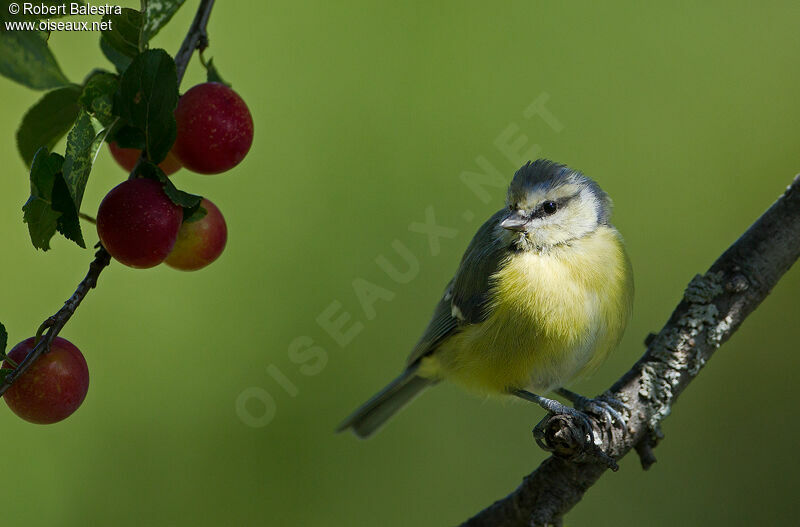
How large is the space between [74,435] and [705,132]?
2.34 metres

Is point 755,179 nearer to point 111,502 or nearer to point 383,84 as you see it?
point 383,84

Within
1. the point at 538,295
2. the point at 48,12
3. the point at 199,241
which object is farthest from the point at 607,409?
the point at 48,12

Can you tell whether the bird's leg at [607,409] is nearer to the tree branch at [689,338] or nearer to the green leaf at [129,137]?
the tree branch at [689,338]

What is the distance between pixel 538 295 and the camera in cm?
212

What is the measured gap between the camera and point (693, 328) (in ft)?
6.15

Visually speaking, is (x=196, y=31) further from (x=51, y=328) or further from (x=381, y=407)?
(x=381, y=407)

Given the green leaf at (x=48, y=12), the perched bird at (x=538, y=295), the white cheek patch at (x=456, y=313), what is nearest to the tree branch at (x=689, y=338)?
the perched bird at (x=538, y=295)

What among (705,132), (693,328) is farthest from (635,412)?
(705,132)

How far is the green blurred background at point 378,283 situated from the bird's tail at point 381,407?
56mm

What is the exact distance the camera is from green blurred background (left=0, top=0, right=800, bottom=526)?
2510mm

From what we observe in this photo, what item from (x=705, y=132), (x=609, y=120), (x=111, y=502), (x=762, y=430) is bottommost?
(x=762, y=430)

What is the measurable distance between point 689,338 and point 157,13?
1.36 metres

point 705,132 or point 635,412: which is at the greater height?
point 705,132

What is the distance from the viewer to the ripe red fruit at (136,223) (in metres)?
1.20
